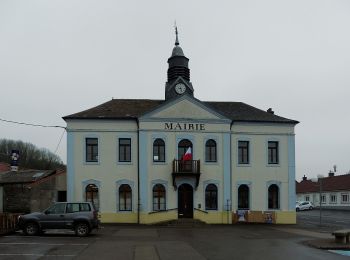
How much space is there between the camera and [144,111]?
3650 centimetres

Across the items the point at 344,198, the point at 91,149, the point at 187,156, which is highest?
the point at 91,149

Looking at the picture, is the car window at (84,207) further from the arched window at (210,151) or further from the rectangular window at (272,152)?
the rectangular window at (272,152)

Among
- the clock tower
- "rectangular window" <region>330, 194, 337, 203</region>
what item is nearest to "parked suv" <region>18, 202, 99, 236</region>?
the clock tower

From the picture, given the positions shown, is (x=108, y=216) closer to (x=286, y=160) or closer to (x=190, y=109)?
(x=190, y=109)

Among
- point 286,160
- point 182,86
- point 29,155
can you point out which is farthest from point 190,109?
point 29,155

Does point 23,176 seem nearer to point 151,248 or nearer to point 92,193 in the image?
point 92,193

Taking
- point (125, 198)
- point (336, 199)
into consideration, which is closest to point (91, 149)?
point (125, 198)

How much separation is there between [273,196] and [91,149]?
13934 mm

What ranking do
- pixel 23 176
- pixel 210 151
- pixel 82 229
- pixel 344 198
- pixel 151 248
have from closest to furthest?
pixel 151 248
pixel 82 229
pixel 210 151
pixel 23 176
pixel 344 198

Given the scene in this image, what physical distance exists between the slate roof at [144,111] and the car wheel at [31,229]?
37.9 feet

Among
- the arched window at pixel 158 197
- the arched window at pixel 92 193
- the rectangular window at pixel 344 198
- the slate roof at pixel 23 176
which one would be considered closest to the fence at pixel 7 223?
the arched window at pixel 92 193

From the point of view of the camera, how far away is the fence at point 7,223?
25.2m

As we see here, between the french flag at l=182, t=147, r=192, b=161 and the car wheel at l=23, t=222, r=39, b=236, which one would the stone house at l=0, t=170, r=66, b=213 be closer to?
the french flag at l=182, t=147, r=192, b=161

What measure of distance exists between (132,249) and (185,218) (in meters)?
16.6
